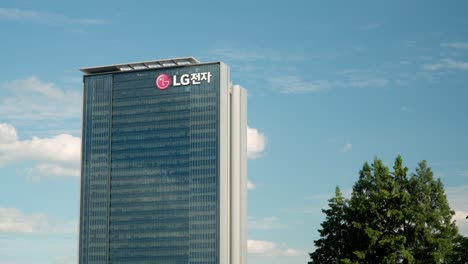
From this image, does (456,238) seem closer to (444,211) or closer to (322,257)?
(444,211)

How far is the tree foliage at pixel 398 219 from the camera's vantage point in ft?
433

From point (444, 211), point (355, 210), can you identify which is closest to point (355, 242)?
point (355, 210)

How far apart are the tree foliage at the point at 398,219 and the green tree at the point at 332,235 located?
3.26m

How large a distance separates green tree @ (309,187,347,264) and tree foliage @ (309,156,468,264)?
3.26 m

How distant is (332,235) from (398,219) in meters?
17.3

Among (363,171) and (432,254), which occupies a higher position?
(363,171)

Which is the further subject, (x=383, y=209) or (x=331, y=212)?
(x=331, y=212)

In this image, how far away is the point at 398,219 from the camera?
133000 mm

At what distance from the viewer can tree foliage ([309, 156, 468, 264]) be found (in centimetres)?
13200

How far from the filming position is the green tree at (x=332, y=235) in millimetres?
146000

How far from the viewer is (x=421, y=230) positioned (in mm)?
133125

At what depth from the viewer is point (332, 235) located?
148000 mm

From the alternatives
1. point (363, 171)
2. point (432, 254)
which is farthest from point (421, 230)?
point (363, 171)

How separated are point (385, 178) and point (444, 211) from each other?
9.75m
